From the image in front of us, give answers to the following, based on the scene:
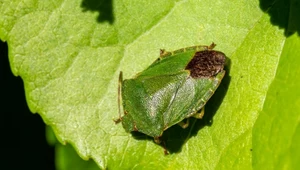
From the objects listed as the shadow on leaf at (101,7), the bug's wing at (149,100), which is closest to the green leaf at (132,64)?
the shadow on leaf at (101,7)

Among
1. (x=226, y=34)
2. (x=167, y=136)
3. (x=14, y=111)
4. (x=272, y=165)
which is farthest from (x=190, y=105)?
(x=14, y=111)

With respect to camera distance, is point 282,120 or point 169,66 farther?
point 169,66

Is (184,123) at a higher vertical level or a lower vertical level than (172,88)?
lower

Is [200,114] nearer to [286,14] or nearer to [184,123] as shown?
[184,123]

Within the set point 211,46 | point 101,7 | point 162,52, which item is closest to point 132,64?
point 162,52

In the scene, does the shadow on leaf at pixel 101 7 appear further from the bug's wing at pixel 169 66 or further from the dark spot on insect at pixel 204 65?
the dark spot on insect at pixel 204 65

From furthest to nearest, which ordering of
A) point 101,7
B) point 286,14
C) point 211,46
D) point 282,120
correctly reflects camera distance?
point 211,46, point 101,7, point 286,14, point 282,120
